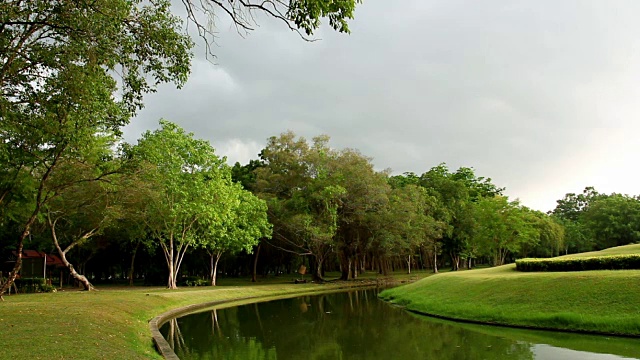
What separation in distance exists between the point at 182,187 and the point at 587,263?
27.7m

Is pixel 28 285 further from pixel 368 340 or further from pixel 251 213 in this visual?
pixel 368 340

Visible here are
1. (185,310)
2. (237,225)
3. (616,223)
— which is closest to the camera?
(185,310)

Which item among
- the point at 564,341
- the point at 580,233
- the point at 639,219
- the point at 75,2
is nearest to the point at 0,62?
the point at 75,2

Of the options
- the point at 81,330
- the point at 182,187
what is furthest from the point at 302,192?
the point at 81,330

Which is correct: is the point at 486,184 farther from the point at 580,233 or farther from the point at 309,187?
the point at 309,187

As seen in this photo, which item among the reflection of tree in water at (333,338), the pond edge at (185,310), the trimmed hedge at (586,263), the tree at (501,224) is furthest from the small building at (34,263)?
the tree at (501,224)

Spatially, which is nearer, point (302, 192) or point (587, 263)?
point (587, 263)

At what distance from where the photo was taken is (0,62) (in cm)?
1351

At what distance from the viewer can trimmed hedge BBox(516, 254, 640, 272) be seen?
2109 cm

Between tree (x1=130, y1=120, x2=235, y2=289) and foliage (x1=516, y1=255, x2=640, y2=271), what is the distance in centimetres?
2339

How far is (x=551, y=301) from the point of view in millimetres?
19438

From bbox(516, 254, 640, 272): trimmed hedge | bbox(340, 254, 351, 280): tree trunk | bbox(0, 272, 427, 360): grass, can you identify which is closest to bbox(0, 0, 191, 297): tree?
bbox(0, 272, 427, 360): grass

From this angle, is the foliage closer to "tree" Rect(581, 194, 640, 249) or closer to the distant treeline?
the distant treeline

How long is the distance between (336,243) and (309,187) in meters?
7.32
